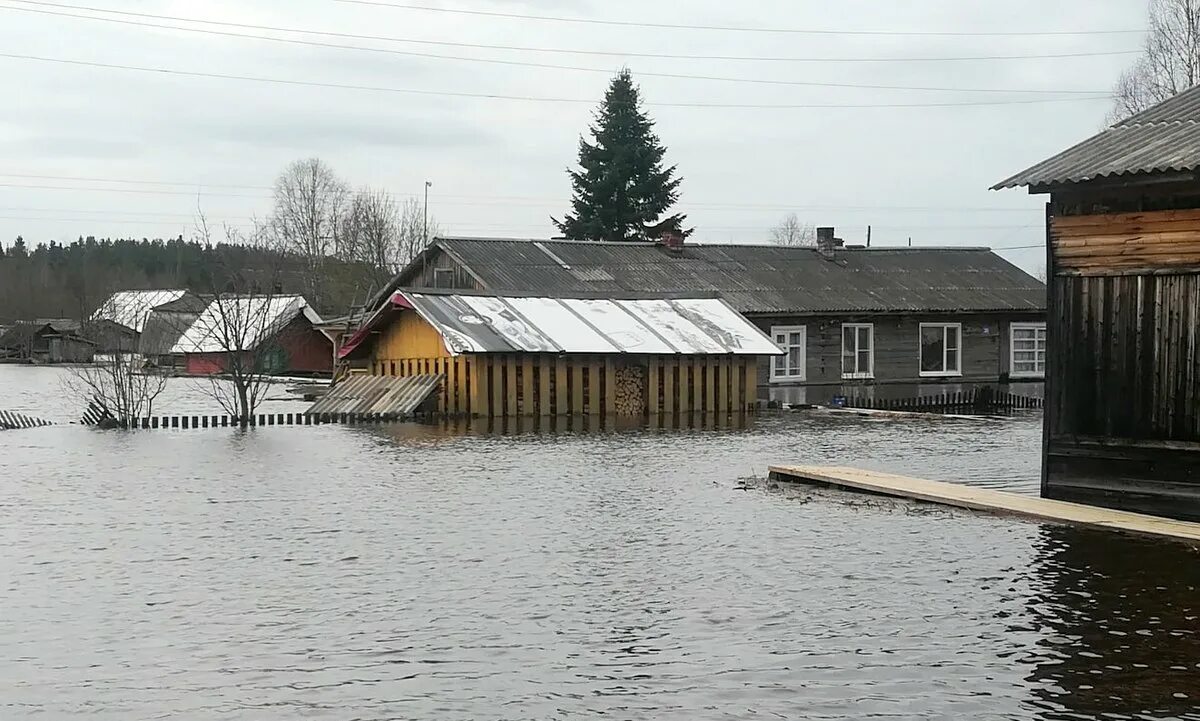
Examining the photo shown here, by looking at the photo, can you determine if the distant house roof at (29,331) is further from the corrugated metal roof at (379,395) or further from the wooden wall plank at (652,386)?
Answer: the wooden wall plank at (652,386)

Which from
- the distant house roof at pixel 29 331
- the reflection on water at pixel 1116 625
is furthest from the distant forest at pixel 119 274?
the reflection on water at pixel 1116 625

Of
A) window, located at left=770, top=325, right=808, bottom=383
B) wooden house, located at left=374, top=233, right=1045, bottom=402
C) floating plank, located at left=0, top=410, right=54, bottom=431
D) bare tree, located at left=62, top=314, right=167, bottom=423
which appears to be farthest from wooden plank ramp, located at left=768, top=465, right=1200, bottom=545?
window, located at left=770, top=325, right=808, bottom=383

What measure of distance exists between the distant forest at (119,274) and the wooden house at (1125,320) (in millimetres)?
51474

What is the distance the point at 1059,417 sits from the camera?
53.8 feet

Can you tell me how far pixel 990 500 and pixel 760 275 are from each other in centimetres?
2894

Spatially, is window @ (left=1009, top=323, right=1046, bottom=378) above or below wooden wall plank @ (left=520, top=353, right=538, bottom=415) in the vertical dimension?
above

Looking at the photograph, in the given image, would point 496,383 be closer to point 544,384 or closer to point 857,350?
point 544,384

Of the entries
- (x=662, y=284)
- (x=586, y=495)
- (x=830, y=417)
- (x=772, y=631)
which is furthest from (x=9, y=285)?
(x=772, y=631)

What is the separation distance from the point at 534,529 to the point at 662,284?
28606 millimetres

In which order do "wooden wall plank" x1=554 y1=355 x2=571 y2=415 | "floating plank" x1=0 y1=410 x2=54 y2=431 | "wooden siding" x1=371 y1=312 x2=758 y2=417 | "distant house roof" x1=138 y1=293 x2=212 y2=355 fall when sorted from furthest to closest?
"distant house roof" x1=138 y1=293 x2=212 y2=355
"wooden wall plank" x1=554 y1=355 x2=571 y2=415
"wooden siding" x1=371 y1=312 x2=758 y2=417
"floating plank" x1=0 y1=410 x2=54 y2=431

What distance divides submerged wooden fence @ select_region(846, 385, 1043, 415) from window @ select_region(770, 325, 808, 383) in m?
1.89

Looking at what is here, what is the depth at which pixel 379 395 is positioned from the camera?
114 feet

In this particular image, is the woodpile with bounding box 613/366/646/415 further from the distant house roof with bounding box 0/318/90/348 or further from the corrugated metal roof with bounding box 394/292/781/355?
the distant house roof with bounding box 0/318/90/348

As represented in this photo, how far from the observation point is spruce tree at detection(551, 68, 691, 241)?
2463 inches
